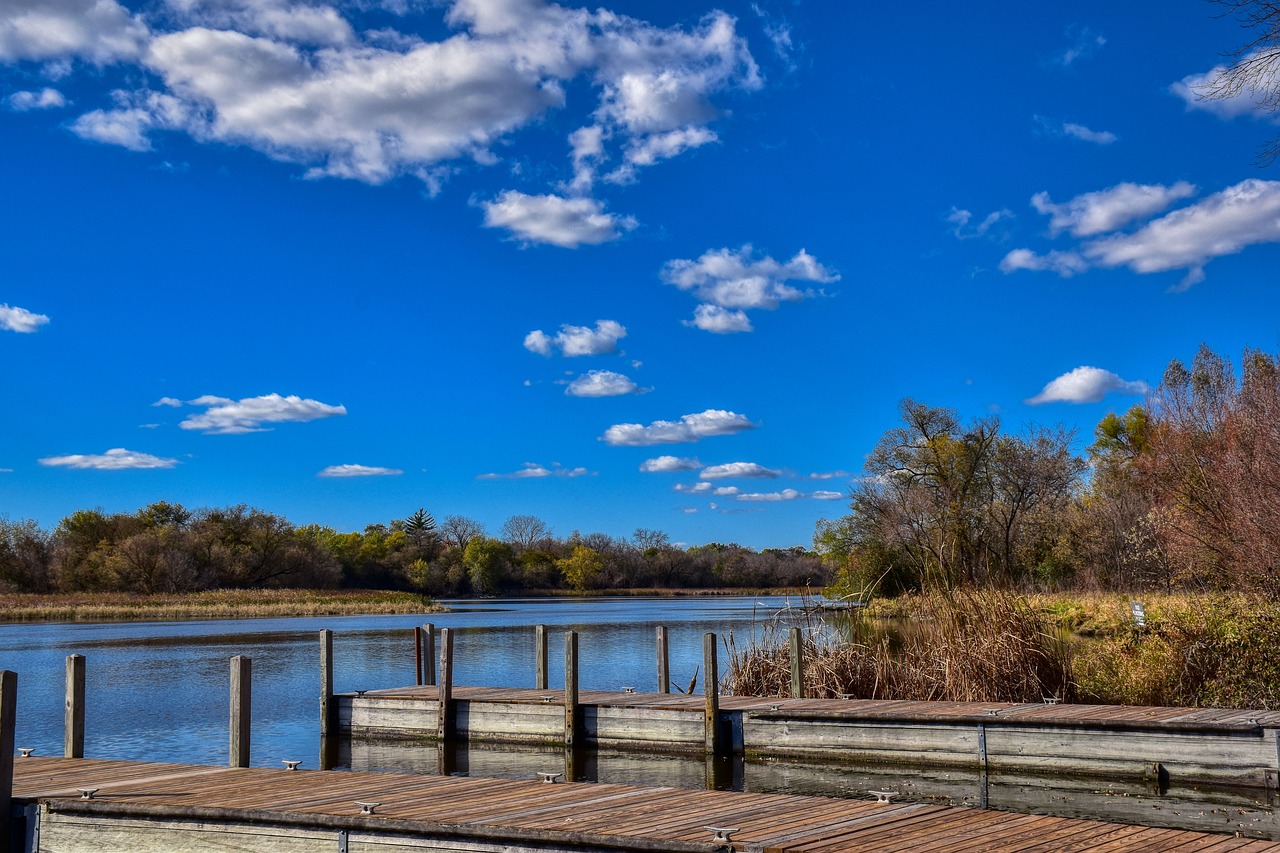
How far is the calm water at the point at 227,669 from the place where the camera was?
707 inches

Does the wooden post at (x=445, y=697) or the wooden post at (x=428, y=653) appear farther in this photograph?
the wooden post at (x=428, y=653)

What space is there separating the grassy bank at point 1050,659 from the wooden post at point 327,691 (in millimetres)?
7429

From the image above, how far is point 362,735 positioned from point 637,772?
5.59 metres

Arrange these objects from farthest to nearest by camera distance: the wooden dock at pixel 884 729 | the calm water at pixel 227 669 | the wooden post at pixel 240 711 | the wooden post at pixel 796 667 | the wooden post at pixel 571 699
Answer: the calm water at pixel 227 669 → the wooden post at pixel 796 667 → the wooden post at pixel 571 699 → the wooden post at pixel 240 711 → the wooden dock at pixel 884 729

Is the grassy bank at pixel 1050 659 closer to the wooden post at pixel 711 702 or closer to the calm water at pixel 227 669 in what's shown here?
the calm water at pixel 227 669

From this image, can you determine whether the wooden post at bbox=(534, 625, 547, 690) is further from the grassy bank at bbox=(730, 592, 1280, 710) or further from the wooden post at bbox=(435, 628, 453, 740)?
the grassy bank at bbox=(730, 592, 1280, 710)

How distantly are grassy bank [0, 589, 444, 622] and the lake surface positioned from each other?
11.2 m

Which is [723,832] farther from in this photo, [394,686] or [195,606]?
[195,606]

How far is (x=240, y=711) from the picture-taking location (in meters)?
12.9

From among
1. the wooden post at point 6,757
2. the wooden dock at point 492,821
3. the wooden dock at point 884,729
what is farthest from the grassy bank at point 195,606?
the wooden dock at point 492,821

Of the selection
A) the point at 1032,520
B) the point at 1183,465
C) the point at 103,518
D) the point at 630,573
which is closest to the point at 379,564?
the point at 103,518

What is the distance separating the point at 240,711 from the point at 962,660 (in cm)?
985

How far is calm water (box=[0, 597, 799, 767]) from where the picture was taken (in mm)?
17953

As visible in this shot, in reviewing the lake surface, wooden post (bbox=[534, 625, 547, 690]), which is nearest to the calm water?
the lake surface
